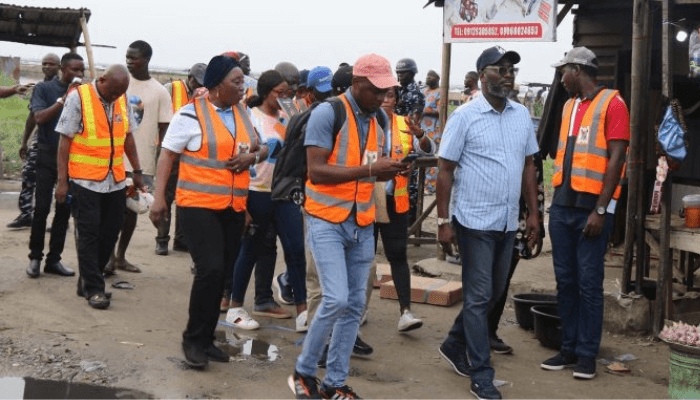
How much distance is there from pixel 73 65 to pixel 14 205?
16.7ft

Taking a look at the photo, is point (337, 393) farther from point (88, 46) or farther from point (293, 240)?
point (88, 46)

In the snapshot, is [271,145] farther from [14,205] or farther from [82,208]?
[14,205]

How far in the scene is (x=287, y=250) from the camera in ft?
24.9

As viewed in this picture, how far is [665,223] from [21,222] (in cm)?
749

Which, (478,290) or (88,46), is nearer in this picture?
(478,290)

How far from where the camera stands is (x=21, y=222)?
462 inches

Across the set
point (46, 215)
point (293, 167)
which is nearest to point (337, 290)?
point (293, 167)

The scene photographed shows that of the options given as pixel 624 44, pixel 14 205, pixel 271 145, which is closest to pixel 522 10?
pixel 624 44

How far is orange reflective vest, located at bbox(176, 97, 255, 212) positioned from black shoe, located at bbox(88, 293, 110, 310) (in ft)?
6.03

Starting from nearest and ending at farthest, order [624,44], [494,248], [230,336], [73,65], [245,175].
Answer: [494,248] → [245,175] → [230,336] → [73,65] → [624,44]

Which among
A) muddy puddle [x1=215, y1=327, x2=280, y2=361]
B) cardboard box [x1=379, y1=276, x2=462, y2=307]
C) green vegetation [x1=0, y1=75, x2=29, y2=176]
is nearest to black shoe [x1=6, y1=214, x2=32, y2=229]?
cardboard box [x1=379, y1=276, x2=462, y2=307]

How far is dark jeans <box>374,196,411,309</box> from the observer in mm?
7445

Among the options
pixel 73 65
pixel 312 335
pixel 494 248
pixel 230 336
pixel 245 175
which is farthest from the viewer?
pixel 73 65

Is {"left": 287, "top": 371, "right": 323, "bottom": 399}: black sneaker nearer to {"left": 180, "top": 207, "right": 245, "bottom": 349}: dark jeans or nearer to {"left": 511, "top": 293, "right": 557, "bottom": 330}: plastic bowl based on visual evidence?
{"left": 180, "top": 207, "right": 245, "bottom": 349}: dark jeans
